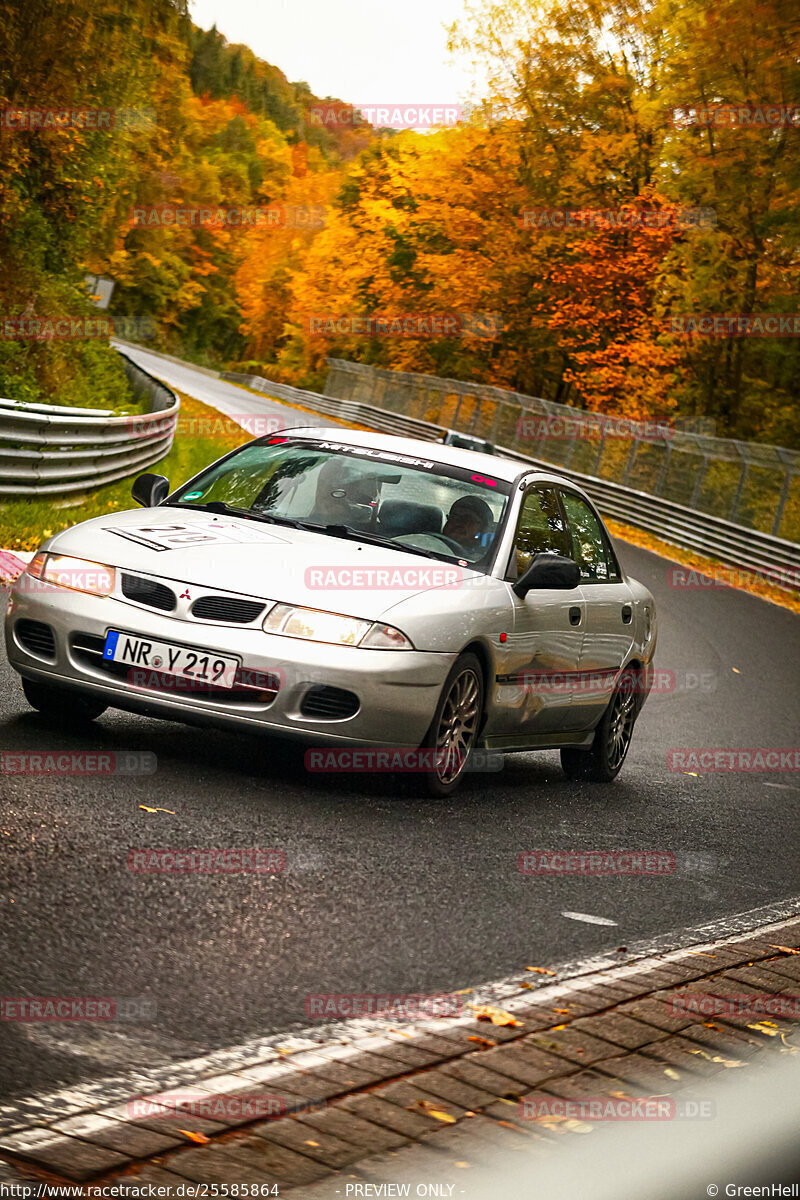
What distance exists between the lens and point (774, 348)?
40094mm

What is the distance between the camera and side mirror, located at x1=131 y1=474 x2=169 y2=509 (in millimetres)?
7934

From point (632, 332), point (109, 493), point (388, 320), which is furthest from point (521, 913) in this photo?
point (388, 320)

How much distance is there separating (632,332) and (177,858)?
44077 millimetres

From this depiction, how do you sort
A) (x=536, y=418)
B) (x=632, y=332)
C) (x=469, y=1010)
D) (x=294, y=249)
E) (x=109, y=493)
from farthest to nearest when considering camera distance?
(x=294, y=249), (x=632, y=332), (x=536, y=418), (x=109, y=493), (x=469, y=1010)

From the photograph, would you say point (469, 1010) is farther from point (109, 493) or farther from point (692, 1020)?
point (109, 493)

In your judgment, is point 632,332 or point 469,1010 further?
point 632,332

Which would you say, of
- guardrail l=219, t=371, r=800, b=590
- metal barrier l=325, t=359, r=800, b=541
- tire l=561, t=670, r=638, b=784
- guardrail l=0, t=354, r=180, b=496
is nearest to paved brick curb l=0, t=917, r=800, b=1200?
tire l=561, t=670, r=638, b=784

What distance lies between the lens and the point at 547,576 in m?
7.51

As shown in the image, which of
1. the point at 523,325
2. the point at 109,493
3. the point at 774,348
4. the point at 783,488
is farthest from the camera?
the point at 523,325

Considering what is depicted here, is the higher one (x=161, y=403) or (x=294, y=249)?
(x=294, y=249)

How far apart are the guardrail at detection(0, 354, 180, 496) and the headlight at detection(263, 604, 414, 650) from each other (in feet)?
27.9

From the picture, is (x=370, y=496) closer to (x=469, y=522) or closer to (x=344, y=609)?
(x=469, y=522)

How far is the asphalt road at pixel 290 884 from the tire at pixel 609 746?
13cm

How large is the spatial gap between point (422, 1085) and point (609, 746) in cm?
565
